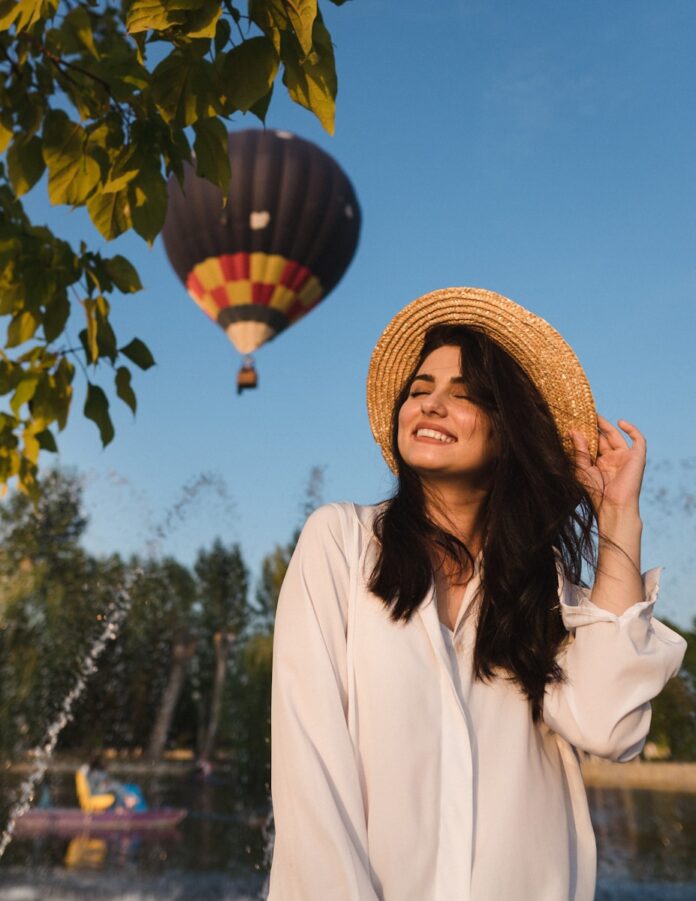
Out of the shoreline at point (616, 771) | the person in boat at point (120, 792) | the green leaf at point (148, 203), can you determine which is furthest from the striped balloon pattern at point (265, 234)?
the green leaf at point (148, 203)

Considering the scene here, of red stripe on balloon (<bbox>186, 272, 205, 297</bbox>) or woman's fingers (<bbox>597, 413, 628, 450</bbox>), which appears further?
red stripe on balloon (<bbox>186, 272, 205, 297</bbox>)

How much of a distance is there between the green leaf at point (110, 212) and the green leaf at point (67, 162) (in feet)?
0.34

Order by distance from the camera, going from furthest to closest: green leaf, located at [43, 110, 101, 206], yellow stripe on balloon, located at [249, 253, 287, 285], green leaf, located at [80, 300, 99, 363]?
yellow stripe on balloon, located at [249, 253, 287, 285]
green leaf, located at [80, 300, 99, 363]
green leaf, located at [43, 110, 101, 206]

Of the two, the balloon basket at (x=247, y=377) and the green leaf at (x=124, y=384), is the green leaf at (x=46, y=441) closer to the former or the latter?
the green leaf at (x=124, y=384)

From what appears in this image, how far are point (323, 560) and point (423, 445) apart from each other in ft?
1.62

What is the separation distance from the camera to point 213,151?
219 cm

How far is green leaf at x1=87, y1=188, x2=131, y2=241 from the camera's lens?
248cm

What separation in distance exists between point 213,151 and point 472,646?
4.37ft

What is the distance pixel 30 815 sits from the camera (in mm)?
14117

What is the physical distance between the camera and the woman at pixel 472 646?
172cm

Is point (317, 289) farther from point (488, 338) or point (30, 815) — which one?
point (488, 338)

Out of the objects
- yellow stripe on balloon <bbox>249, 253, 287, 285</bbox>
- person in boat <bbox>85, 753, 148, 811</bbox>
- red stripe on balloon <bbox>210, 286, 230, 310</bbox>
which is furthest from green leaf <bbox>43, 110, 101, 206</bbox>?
red stripe on balloon <bbox>210, 286, 230, 310</bbox>

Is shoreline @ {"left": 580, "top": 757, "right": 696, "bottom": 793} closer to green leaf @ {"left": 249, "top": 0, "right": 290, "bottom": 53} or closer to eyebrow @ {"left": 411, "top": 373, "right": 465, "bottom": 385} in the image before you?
eyebrow @ {"left": 411, "top": 373, "right": 465, "bottom": 385}

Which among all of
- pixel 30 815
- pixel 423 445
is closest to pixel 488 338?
pixel 423 445
